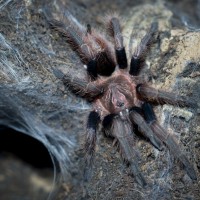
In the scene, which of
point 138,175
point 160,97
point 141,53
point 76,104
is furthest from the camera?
point 76,104

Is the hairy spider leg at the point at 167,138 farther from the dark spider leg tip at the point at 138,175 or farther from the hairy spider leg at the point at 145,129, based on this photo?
the dark spider leg tip at the point at 138,175

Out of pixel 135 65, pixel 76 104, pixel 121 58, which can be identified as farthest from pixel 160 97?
pixel 76 104

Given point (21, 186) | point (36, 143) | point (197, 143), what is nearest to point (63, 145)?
point (36, 143)

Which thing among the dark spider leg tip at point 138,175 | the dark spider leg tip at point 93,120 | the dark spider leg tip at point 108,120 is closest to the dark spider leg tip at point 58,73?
the dark spider leg tip at point 93,120

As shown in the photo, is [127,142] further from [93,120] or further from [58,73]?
[58,73]

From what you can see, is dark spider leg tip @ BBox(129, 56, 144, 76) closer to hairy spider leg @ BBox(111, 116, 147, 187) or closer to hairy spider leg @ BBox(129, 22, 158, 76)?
hairy spider leg @ BBox(129, 22, 158, 76)
